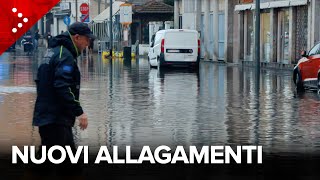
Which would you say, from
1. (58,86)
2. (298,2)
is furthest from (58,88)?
(298,2)

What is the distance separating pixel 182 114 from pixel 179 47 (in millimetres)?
22274

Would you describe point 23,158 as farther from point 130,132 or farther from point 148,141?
point 130,132

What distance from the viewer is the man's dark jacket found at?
8.57 meters

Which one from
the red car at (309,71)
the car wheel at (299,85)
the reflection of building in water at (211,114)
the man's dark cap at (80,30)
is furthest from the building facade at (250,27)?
the man's dark cap at (80,30)

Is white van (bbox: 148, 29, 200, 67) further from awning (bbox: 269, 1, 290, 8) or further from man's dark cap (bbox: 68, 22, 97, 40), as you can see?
man's dark cap (bbox: 68, 22, 97, 40)

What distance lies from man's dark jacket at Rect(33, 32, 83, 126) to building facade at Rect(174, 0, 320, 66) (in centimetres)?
2987

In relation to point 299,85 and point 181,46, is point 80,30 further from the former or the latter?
A: point 181,46

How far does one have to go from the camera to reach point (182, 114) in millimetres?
18656

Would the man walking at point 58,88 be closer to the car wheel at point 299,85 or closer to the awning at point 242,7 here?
the car wheel at point 299,85

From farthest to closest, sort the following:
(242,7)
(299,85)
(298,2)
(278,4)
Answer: (242,7) → (278,4) → (298,2) → (299,85)

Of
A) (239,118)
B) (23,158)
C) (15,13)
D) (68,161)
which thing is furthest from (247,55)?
(68,161)

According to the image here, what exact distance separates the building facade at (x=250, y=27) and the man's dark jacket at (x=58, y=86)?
98.0 feet

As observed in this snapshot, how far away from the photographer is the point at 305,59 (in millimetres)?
26859

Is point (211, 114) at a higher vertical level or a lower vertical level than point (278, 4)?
lower
